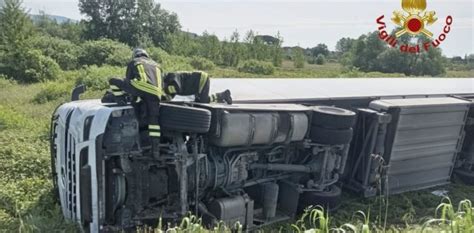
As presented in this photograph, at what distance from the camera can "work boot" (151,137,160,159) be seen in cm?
383

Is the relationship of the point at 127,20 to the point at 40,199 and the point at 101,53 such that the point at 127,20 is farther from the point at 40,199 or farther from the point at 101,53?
the point at 40,199

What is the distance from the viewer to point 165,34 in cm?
4106

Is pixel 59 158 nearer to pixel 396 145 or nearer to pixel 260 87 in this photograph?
pixel 260 87

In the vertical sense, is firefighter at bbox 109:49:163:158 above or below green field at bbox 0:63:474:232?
above

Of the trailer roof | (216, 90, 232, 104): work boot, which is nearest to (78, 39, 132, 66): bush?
the trailer roof

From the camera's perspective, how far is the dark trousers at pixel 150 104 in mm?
3725

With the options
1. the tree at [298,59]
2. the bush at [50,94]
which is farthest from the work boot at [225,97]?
the tree at [298,59]

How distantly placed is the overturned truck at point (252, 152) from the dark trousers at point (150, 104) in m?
0.08

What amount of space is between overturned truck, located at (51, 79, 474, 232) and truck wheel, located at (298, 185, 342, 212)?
0.01 metres

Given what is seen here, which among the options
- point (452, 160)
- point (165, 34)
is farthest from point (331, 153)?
point (165, 34)

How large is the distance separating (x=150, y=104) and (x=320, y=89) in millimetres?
2723

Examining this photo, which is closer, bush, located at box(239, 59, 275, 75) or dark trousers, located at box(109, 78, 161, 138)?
dark trousers, located at box(109, 78, 161, 138)

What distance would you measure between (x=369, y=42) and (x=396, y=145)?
30.2 meters

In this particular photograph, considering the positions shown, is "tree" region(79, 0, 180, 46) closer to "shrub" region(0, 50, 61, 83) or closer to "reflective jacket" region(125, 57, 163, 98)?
"shrub" region(0, 50, 61, 83)
